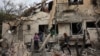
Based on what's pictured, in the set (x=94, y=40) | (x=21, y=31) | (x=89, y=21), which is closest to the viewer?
(x=94, y=40)

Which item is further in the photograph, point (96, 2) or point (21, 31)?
point (21, 31)

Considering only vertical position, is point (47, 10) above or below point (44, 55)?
above

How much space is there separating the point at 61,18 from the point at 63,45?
566 cm

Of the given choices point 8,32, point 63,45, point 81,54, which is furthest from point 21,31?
point 81,54

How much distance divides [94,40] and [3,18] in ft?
37.5

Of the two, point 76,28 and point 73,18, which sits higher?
point 73,18

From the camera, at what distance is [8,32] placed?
3170cm

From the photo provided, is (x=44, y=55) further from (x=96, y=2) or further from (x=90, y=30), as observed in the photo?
(x=96, y=2)

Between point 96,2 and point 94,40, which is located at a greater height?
point 96,2

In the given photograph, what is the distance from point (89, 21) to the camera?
28875 mm

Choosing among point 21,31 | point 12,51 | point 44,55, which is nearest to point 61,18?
point 21,31

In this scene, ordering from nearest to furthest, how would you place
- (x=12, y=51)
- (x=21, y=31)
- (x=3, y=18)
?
(x=12, y=51) → (x=21, y=31) → (x=3, y=18)

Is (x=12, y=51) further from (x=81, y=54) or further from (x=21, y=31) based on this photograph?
(x=21, y=31)

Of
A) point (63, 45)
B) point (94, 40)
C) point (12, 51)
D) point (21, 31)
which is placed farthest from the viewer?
point (21, 31)
